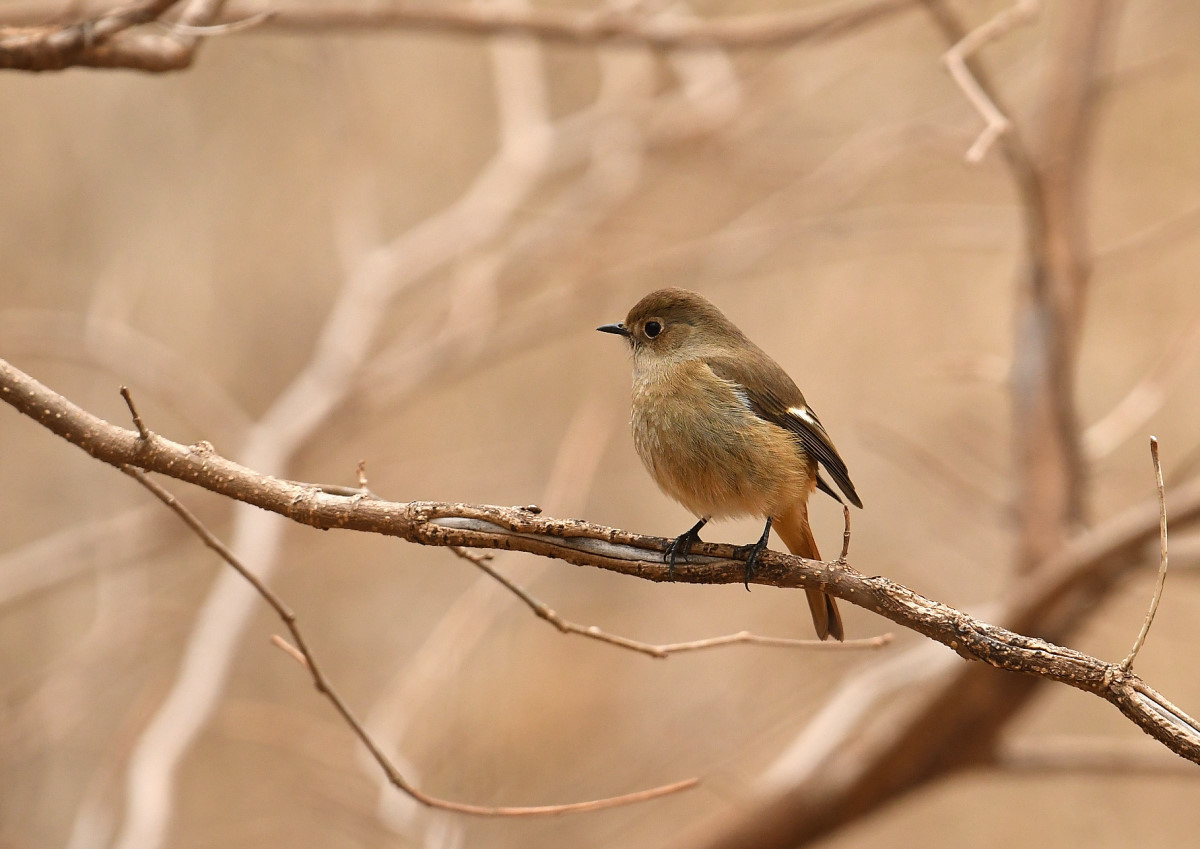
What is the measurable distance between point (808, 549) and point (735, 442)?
435mm

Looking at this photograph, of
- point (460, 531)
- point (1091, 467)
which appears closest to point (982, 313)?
point (1091, 467)

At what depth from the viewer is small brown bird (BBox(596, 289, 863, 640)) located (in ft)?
8.43

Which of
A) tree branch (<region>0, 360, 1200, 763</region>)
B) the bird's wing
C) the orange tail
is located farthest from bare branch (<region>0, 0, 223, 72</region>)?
the orange tail

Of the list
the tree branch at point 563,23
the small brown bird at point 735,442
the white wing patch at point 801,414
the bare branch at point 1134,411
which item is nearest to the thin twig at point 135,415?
the small brown bird at point 735,442

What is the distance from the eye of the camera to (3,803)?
4.80 m

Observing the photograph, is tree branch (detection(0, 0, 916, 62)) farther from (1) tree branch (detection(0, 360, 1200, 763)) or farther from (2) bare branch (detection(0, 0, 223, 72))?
(1) tree branch (detection(0, 360, 1200, 763))

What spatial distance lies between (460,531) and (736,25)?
2528mm

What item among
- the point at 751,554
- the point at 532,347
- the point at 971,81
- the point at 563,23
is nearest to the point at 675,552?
the point at 751,554

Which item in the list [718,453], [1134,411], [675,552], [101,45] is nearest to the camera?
[675,552]

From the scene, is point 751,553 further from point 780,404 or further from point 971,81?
point 971,81

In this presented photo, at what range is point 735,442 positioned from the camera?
2.58m

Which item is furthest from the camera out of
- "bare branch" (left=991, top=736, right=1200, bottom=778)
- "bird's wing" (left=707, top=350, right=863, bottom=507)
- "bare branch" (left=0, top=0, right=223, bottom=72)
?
"bare branch" (left=991, top=736, right=1200, bottom=778)

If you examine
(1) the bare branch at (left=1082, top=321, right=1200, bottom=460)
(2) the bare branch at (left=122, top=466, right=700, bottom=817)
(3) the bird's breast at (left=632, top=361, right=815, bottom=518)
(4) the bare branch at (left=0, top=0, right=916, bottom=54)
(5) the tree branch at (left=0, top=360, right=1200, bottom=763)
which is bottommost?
(2) the bare branch at (left=122, top=466, right=700, bottom=817)

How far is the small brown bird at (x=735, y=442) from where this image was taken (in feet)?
8.43
